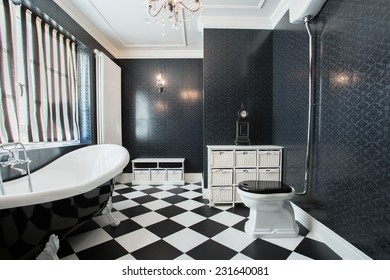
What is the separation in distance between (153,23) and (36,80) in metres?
1.70

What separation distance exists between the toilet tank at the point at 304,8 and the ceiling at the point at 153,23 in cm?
56

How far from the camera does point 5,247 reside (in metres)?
0.97

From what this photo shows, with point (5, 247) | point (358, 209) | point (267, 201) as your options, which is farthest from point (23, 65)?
point (358, 209)

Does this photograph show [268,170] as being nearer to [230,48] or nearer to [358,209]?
[358,209]

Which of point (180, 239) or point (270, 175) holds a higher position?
point (270, 175)

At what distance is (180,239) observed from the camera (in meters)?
1.65

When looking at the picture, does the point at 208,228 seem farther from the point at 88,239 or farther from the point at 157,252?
the point at 88,239

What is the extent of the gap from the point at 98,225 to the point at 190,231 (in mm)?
951

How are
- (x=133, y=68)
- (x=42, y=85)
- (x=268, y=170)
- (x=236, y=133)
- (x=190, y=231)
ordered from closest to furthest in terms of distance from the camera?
(x=190, y=231), (x=42, y=85), (x=268, y=170), (x=236, y=133), (x=133, y=68)

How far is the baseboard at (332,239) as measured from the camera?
1307 mm

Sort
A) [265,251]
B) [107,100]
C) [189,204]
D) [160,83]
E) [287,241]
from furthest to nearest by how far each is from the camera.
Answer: [160,83] → [107,100] → [189,204] → [287,241] → [265,251]

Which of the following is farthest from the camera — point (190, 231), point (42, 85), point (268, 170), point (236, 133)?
point (236, 133)

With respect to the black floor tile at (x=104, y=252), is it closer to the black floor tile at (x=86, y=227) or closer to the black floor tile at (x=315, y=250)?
the black floor tile at (x=86, y=227)

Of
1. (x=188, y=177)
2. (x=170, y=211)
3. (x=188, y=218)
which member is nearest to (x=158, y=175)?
(x=188, y=177)
